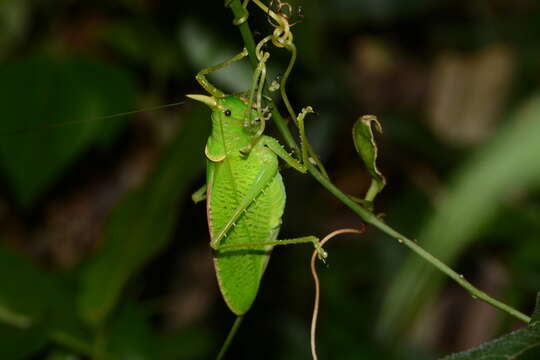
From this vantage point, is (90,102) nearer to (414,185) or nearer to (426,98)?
(414,185)

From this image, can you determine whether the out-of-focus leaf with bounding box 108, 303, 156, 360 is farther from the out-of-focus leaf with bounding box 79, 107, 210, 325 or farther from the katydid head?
the katydid head

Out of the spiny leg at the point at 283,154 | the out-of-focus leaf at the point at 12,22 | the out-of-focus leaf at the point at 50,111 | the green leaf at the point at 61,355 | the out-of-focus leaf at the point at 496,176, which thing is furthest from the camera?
the out-of-focus leaf at the point at 12,22

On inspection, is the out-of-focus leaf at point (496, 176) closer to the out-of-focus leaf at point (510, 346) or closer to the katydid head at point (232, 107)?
the out-of-focus leaf at point (510, 346)

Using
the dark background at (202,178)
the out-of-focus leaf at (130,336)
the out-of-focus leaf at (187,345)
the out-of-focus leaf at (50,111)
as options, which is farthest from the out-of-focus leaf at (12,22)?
the out-of-focus leaf at (187,345)

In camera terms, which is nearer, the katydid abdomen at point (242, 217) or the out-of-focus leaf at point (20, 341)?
the katydid abdomen at point (242, 217)

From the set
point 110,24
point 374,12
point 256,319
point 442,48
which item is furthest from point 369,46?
point 256,319

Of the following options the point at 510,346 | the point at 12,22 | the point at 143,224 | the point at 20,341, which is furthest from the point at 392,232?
the point at 12,22

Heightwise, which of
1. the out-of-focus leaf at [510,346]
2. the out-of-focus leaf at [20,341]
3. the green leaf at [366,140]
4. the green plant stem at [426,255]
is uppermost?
the green leaf at [366,140]
